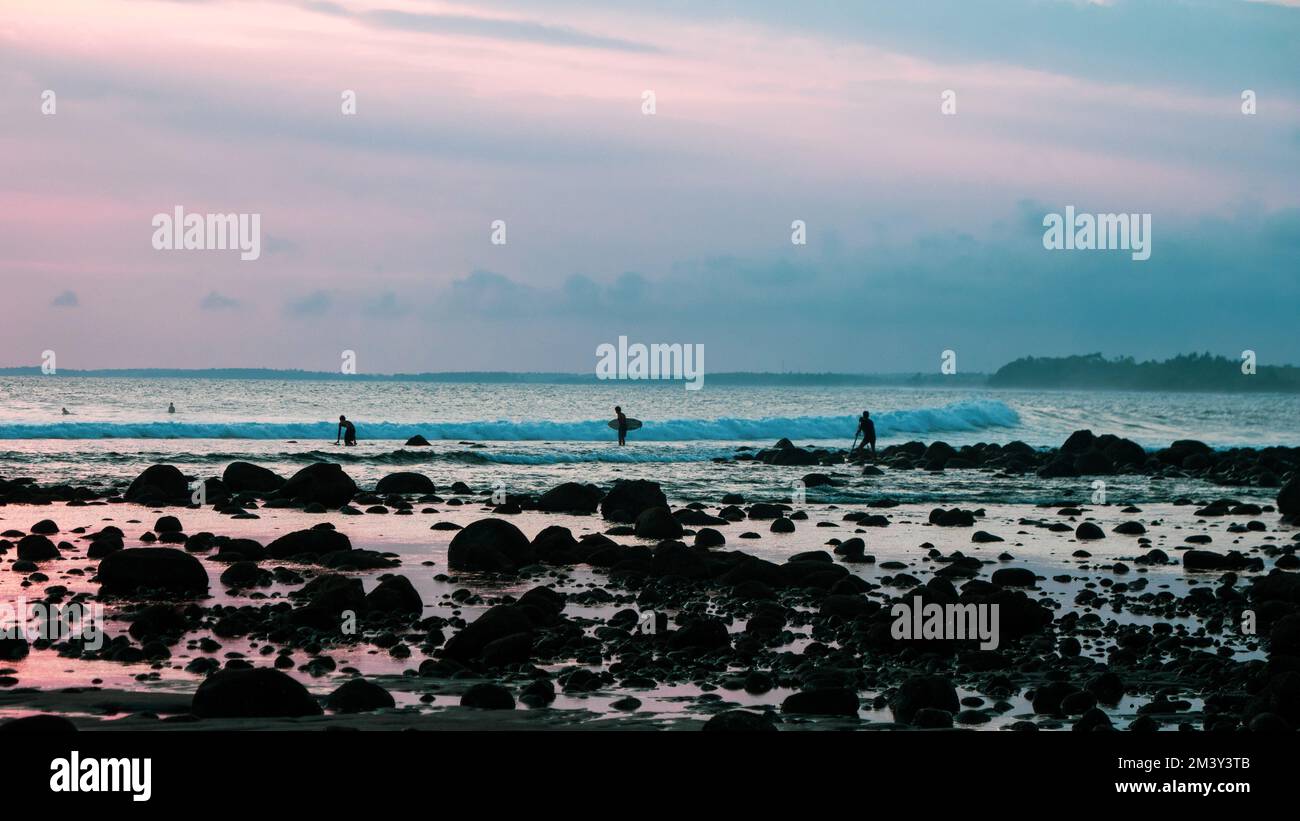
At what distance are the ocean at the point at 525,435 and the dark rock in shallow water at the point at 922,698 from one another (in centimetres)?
2292

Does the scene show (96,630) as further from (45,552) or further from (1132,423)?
(1132,423)

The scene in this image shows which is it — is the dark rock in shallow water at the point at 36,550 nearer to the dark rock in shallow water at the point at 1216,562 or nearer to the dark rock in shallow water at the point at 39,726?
the dark rock in shallow water at the point at 39,726

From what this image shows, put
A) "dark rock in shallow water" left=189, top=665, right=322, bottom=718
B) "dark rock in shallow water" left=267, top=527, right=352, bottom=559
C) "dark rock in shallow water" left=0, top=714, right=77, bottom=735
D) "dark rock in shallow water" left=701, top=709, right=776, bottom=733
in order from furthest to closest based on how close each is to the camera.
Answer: "dark rock in shallow water" left=267, top=527, right=352, bottom=559
"dark rock in shallow water" left=189, top=665, right=322, bottom=718
"dark rock in shallow water" left=701, top=709, right=776, bottom=733
"dark rock in shallow water" left=0, top=714, right=77, bottom=735

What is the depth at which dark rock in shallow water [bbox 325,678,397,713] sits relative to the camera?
9594 millimetres

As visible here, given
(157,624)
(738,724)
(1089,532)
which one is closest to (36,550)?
(157,624)

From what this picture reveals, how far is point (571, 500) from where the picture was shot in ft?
89.0

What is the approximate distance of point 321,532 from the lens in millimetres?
19641

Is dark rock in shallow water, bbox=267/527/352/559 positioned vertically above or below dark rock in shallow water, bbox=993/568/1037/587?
above

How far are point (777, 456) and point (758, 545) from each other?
27.6m

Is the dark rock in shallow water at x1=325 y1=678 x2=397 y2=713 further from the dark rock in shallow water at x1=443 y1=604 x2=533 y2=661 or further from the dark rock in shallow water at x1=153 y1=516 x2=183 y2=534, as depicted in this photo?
the dark rock in shallow water at x1=153 y1=516 x2=183 y2=534

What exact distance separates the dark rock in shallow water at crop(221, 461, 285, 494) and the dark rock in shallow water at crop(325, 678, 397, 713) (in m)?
21.3

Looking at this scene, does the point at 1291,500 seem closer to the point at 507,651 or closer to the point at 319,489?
the point at 319,489

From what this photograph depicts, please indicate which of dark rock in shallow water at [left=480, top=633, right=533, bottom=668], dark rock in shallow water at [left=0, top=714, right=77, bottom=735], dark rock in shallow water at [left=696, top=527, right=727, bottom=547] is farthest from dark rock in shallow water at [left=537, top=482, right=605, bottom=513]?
dark rock in shallow water at [left=0, top=714, right=77, bottom=735]
